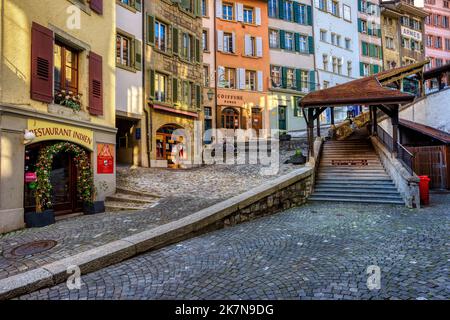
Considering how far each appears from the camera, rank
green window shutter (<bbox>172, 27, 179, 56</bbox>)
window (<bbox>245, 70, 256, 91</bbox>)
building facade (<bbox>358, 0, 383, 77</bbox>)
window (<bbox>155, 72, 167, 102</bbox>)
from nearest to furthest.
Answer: window (<bbox>155, 72, 167, 102</bbox>)
green window shutter (<bbox>172, 27, 179, 56</bbox>)
window (<bbox>245, 70, 256, 91</bbox>)
building facade (<bbox>358, 0, 383, 77</bbox>)

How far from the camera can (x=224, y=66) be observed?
26891 millimetres

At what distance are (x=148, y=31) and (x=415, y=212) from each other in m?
14.9

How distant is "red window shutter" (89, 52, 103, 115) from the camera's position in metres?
10.1

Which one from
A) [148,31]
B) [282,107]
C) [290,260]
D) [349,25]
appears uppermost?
[349,25]

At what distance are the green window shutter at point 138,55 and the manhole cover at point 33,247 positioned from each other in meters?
11.8

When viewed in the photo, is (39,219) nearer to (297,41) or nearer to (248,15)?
(248,15)

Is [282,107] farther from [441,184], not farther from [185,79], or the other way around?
[441,184]

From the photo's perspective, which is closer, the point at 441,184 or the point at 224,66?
the point at 441,184

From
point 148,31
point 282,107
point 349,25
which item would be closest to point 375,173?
point 148,31

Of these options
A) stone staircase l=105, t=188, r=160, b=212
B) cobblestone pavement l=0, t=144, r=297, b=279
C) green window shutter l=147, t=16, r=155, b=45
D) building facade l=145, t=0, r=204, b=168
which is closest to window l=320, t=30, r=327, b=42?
building facade l=145, t=0, r=204, b=168

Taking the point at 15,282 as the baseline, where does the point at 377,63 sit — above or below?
above

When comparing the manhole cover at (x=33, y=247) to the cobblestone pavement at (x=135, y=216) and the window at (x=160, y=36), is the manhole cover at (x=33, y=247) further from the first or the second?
the window at (x=160, y=36)

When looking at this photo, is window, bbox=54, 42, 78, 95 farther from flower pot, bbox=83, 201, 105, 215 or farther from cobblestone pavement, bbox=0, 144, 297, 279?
cobblestone pavement, bbox=0, 144, 297, 279

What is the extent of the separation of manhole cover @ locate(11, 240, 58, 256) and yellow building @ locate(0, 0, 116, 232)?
5.01ft
